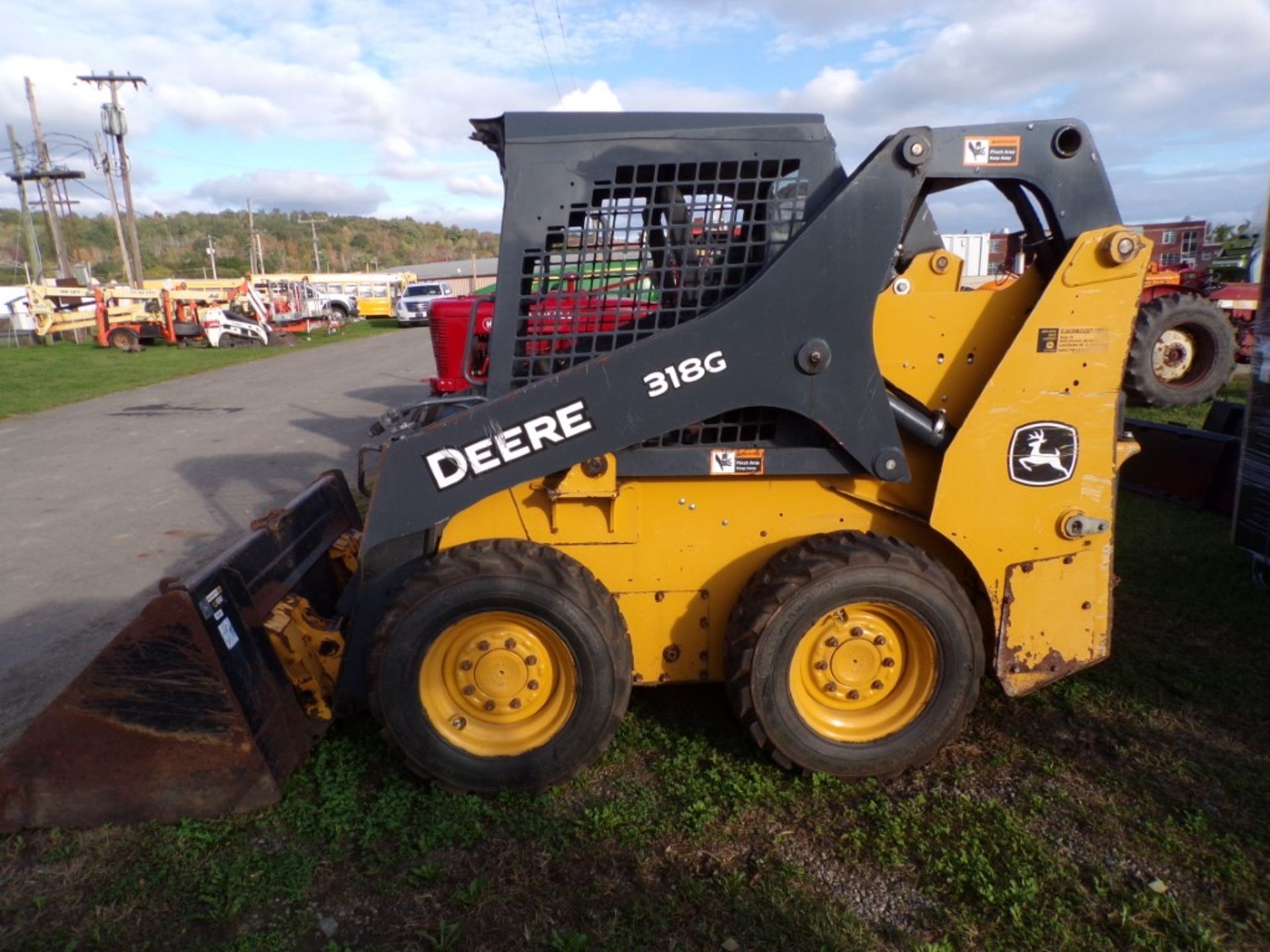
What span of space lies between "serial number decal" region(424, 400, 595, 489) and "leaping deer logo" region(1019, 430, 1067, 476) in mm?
1657

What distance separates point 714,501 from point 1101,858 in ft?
5.92

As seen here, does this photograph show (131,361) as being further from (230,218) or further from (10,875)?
(230,218)

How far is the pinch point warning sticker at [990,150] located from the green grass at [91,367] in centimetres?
1464

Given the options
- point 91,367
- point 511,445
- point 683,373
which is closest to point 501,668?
point 511,445

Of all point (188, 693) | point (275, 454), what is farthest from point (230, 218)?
point (188, 693)

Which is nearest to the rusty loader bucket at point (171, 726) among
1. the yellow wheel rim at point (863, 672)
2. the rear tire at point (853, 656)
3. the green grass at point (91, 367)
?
the rear tire at point (853, 656)

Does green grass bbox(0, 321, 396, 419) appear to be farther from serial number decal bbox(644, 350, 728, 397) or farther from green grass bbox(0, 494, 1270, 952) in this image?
serial number decal bbox(644, 350, 728, 397)

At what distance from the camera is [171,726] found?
310 cm

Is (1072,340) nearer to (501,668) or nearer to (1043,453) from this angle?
(1043,453)

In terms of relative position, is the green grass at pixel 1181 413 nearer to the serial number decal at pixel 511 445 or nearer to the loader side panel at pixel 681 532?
the loader side panel at pixel 681 532

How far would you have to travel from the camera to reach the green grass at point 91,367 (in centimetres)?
1512

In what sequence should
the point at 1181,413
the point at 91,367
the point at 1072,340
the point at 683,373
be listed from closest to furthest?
the point at 683,373 < the point at 1072,340 < the point at 1181,413 < the point at 91,367

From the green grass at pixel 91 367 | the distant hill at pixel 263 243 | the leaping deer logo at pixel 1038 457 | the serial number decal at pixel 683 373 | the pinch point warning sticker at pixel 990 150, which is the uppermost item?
the distant hill at pixel 263 243

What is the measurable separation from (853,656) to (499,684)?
138 centimetres
